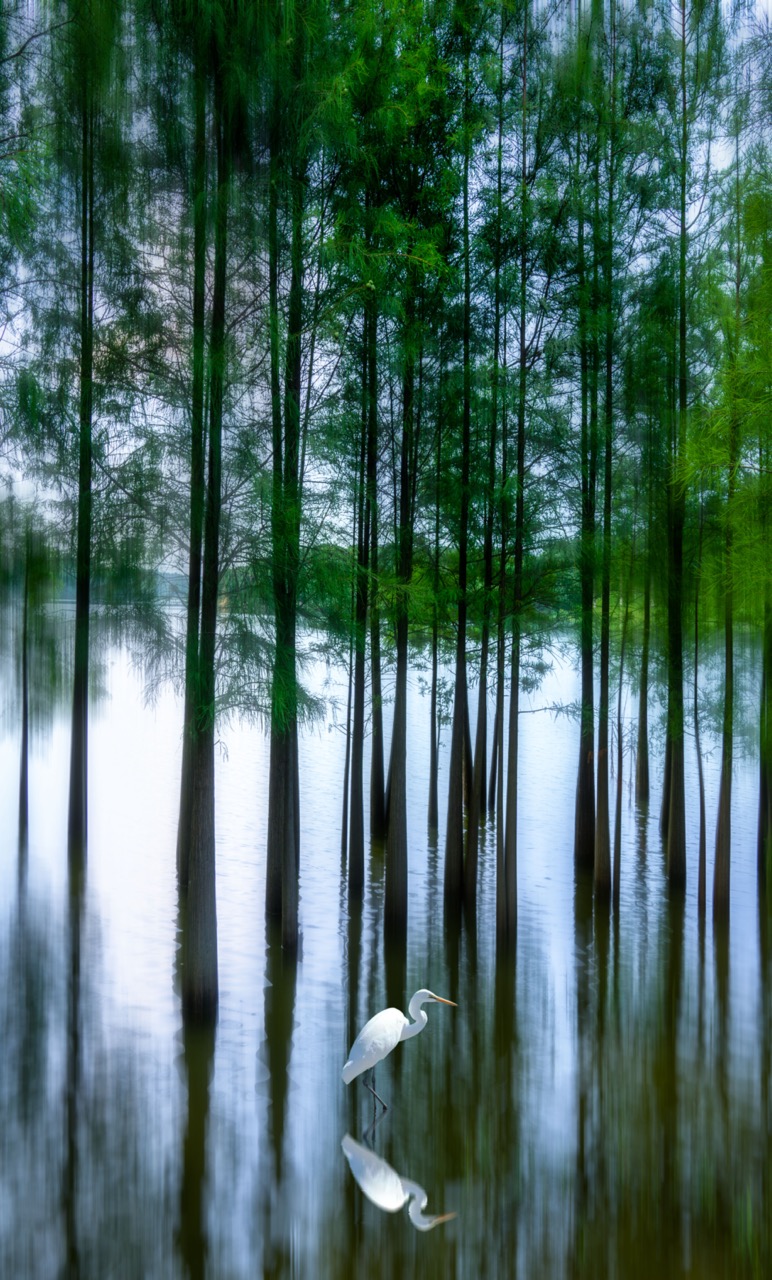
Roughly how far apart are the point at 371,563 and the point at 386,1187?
6.46 meters

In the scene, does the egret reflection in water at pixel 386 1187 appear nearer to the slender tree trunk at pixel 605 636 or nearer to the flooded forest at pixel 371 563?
the flooded forest at pixel 371 563

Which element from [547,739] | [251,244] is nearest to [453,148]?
[251,244]

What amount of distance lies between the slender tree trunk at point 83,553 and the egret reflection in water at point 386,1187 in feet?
19.6

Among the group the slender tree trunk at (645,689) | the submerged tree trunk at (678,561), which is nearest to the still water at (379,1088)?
the submerged tree trunk at (678,561)

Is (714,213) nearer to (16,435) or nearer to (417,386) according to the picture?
(417,386)

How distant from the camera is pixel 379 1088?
686 centimetres

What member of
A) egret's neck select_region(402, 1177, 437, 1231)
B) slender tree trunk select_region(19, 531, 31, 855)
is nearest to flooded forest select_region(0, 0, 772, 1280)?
egret's neck select_region(402, 1177, 437, 1231)

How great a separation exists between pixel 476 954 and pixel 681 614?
183 inches

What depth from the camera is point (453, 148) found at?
10117mm

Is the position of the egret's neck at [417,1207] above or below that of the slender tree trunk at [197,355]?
below

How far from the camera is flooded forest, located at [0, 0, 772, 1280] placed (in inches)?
224

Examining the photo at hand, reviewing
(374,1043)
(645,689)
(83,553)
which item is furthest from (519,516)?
(374,1043)

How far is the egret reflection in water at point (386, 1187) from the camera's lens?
5.18 metres

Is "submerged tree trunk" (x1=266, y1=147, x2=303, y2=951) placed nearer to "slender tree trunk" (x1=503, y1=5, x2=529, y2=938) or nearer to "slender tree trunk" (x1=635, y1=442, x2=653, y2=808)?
"slender tree trunk" (x1=503, y1=5, x2=529, y2=938)
